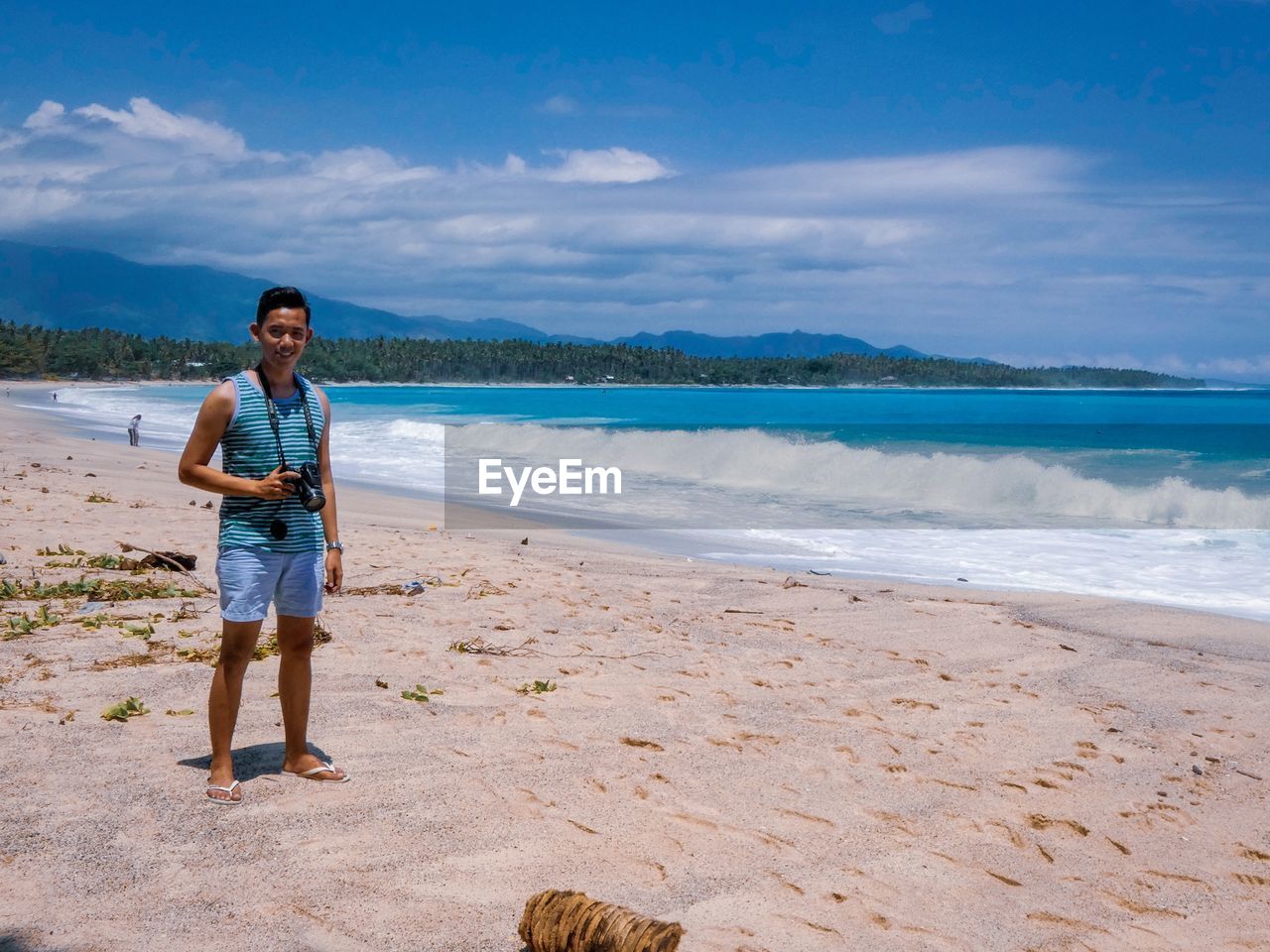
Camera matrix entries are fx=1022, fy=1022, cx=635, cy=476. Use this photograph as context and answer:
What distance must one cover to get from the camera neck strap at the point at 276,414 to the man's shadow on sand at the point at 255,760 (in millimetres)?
1357

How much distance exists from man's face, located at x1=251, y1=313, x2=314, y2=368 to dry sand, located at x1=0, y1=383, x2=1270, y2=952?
1692 millimetres

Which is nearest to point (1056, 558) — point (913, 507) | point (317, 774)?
point (913, 507)

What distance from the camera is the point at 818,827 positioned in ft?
13.0

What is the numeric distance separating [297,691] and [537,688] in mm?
1650

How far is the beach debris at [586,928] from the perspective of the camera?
2.76m

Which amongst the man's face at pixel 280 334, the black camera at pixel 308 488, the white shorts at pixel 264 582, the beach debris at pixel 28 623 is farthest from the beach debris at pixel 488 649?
the man's face at pixel 280 334

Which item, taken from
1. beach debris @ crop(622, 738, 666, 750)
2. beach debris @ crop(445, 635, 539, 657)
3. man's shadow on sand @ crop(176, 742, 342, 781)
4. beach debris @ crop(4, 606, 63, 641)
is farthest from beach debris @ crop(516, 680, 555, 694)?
beach debris @ crop(4, 606, 63, 641)

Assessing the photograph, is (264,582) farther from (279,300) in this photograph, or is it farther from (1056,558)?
(1056,558)

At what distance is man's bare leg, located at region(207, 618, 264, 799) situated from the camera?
387 centimetres

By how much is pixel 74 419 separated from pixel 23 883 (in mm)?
41669

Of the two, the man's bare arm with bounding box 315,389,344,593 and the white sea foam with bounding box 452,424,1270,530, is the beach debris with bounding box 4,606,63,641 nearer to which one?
the man's bare arm with bounding box 315,389,344,593

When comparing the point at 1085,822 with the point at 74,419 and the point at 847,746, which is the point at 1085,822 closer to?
the point at 847,746

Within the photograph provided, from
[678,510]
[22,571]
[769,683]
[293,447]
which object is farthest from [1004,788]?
[678,510]

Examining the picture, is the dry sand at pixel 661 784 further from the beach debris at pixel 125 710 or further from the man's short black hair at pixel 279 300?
the man's short black hair at pixel 279 300
